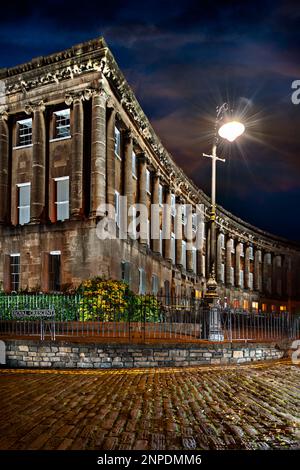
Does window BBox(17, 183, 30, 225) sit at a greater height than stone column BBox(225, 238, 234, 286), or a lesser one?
greater

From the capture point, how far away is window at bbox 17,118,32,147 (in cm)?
2353

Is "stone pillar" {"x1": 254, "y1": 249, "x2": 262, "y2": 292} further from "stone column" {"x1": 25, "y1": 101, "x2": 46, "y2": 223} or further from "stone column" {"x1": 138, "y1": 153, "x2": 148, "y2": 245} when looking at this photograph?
"stone column" {"x1": 25, "y1": 101, "x2": 46, "y2": 223}

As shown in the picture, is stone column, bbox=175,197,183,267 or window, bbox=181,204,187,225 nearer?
stone column, bbox=175,197,183,267

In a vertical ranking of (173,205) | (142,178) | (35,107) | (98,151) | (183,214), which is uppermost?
(35,107)

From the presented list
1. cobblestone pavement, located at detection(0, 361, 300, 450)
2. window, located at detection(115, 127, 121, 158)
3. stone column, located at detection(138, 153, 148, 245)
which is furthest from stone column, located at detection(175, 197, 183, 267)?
cobblestone pavement, located at detection(0, 361, 300, 450)

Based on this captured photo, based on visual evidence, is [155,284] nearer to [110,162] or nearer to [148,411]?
[110,162]

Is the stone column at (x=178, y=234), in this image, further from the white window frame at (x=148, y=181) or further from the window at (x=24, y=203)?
the window at (x=24, y=203)

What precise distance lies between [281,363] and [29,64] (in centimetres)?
2135

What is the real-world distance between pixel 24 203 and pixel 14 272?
4389 mm

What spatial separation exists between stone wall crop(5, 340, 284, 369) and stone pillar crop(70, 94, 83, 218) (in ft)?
33.3

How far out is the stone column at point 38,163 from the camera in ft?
70.7

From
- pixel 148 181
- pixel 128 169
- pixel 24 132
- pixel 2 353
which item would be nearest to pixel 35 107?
pixel 24 132

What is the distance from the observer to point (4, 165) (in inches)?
912

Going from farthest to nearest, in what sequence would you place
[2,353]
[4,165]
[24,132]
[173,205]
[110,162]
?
[173,205], [24,132], [4,165], [110,162], [2,353]
